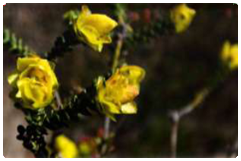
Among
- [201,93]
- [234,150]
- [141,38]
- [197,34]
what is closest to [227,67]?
[201,93]

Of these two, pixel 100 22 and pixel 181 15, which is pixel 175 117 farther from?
pixel 100 22

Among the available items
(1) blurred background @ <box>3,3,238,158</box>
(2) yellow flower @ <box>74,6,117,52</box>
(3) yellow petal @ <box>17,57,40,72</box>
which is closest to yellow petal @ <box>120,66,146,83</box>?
(2) yellow flower @ <box>74,6,117,52</box>

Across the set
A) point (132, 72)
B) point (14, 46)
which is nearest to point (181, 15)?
point (132, 72)

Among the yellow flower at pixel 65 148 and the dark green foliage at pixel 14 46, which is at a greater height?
the dark green foliage at pixel 14 46

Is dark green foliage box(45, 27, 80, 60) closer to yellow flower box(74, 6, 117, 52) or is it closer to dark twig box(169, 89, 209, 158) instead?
yellow flower box(74, 6, 117, 52)

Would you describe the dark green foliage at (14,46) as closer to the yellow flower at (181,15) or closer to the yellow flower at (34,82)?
the yellow flower at (34,82)

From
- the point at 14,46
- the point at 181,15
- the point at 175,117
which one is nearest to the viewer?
Answer: the point at 14,46

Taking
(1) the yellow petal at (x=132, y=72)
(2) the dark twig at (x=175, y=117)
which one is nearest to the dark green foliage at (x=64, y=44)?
(1) the yellow petal at (x=132, y=72)
